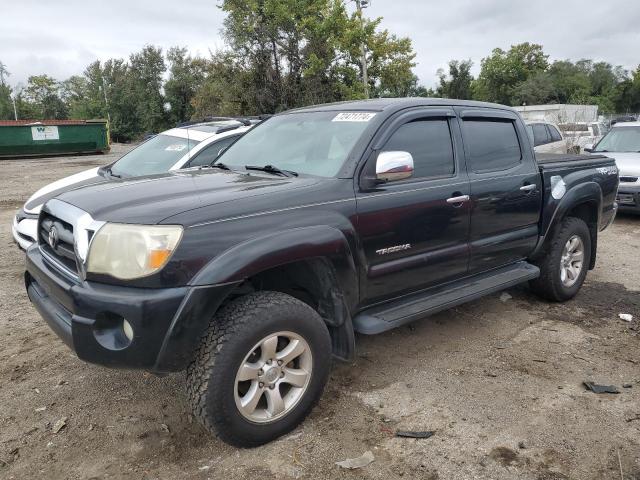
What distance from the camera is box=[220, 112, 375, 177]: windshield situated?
335 centimetres

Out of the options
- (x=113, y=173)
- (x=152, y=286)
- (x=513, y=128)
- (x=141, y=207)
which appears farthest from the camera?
(x=113, y=173)

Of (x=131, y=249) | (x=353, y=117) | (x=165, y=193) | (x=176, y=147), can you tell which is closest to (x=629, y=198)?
(x=353, y=117)

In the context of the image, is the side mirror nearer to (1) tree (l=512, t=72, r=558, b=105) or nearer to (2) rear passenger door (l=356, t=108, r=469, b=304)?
(2) rear passenger door (l=356, t=108, r=469, b=304)

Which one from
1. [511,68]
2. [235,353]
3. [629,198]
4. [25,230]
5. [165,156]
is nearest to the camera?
[235,353]

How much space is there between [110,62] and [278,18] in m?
49.0

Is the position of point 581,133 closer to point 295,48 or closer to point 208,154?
point 208,154

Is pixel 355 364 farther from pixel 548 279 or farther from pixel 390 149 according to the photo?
pixel 548 279

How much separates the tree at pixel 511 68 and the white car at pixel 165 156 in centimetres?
6854

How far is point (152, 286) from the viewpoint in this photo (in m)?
2.42

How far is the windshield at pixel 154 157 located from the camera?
242 inches

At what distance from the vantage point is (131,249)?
245 centimetres

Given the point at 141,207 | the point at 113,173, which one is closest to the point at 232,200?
the point at 141,207

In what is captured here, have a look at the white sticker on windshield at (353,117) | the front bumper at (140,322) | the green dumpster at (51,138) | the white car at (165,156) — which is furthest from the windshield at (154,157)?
the green dumpster at (51,138)

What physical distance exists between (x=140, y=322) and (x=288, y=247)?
80 centimetres
